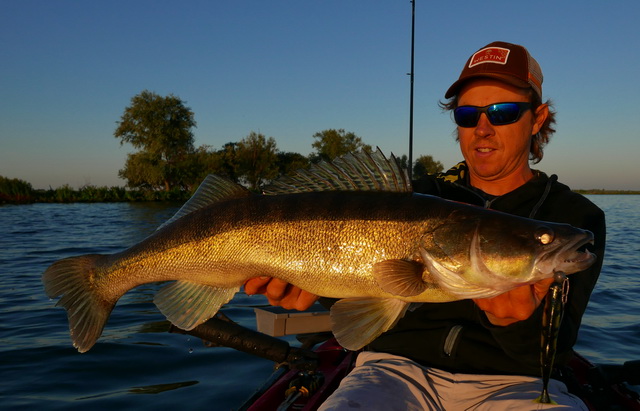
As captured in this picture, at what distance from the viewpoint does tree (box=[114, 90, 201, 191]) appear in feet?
169

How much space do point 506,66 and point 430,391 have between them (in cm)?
223

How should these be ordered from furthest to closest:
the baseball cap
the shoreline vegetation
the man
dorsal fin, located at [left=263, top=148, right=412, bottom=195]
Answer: the shoreline vegetation → the baseball cap → dorsal fin, located at [left=263, top=148, right=412, bottom=195] → the man

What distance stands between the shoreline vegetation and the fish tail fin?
37.8 m

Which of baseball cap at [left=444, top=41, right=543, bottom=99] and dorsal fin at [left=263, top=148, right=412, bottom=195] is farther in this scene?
baseball cap at [left=444, top=41, right=543, bottom=99]

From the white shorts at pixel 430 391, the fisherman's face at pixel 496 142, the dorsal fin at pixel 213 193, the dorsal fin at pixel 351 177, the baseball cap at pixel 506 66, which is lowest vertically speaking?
the white shorts at pixel 430 391

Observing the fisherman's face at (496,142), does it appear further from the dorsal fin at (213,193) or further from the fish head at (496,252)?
the dorsal fin at (213,193)

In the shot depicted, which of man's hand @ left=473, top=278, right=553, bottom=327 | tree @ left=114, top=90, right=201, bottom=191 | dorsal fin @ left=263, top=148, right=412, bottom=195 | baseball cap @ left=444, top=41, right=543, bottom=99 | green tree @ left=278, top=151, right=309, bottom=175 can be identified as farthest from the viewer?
green tree @ left=278, top=151, right=309, bottom=175

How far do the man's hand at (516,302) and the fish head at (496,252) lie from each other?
71mm

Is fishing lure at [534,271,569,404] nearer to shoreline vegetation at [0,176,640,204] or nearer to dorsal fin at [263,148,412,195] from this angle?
dorsal fin at [263,148,412,195]

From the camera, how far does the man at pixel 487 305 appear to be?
8.18 ft

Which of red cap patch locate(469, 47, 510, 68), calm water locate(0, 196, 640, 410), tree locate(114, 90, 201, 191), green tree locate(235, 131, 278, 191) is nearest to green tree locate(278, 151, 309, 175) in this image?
green tree locate(235, 131, 278, 191)

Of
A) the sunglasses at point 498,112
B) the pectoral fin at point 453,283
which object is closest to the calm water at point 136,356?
the pectoral fin at point 453,283

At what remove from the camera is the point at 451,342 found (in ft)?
9.17

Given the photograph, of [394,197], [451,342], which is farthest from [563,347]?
[394,197]
